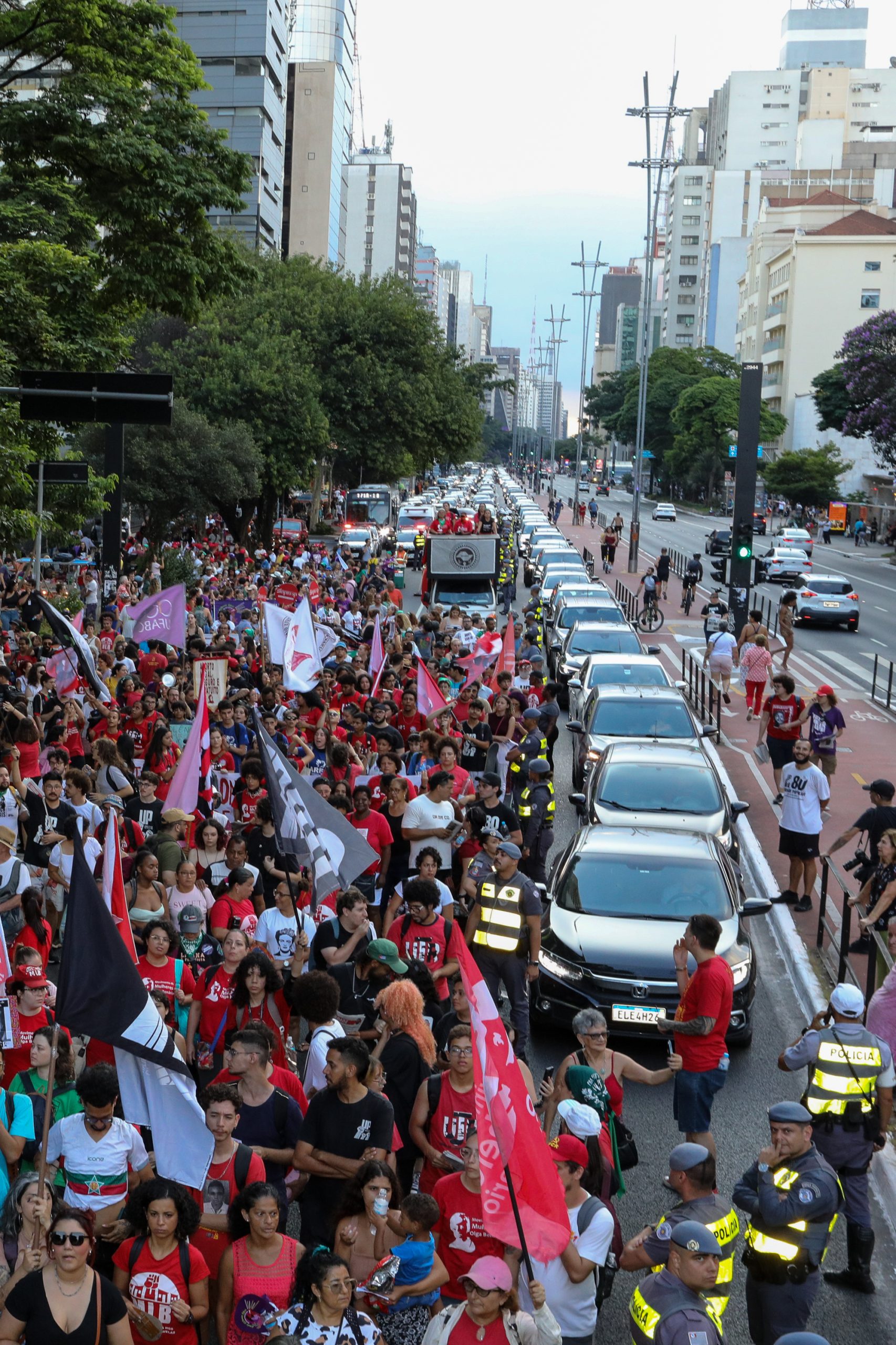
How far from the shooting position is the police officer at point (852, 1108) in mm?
7031

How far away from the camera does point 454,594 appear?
1261 inches

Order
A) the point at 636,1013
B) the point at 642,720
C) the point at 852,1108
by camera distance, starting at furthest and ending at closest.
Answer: the point at 642,720, the point at 636,1013, the point at 852,1108

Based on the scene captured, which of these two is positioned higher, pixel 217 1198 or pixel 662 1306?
pixel 662 1306

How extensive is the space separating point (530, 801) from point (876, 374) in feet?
193

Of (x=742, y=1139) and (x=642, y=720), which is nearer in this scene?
(x=742, y=1139)

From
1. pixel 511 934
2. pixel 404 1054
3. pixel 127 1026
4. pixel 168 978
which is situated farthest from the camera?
pixel 511 934

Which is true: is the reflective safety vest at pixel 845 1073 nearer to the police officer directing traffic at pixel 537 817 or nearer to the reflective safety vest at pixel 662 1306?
the reflective safety vest at pixel 662 1306

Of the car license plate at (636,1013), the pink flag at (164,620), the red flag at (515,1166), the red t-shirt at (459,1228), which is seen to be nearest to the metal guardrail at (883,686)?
the pink flag at (164,620)

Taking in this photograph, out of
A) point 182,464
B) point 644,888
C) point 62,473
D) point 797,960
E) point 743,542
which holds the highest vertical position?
point 182,464

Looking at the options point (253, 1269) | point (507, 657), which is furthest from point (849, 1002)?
point (507, 657)

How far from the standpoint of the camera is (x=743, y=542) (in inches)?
1240

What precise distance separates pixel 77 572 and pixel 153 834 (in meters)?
21.9

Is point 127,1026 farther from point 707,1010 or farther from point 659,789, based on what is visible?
point 659,789

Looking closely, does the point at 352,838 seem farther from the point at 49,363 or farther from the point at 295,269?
the point at 295,269
